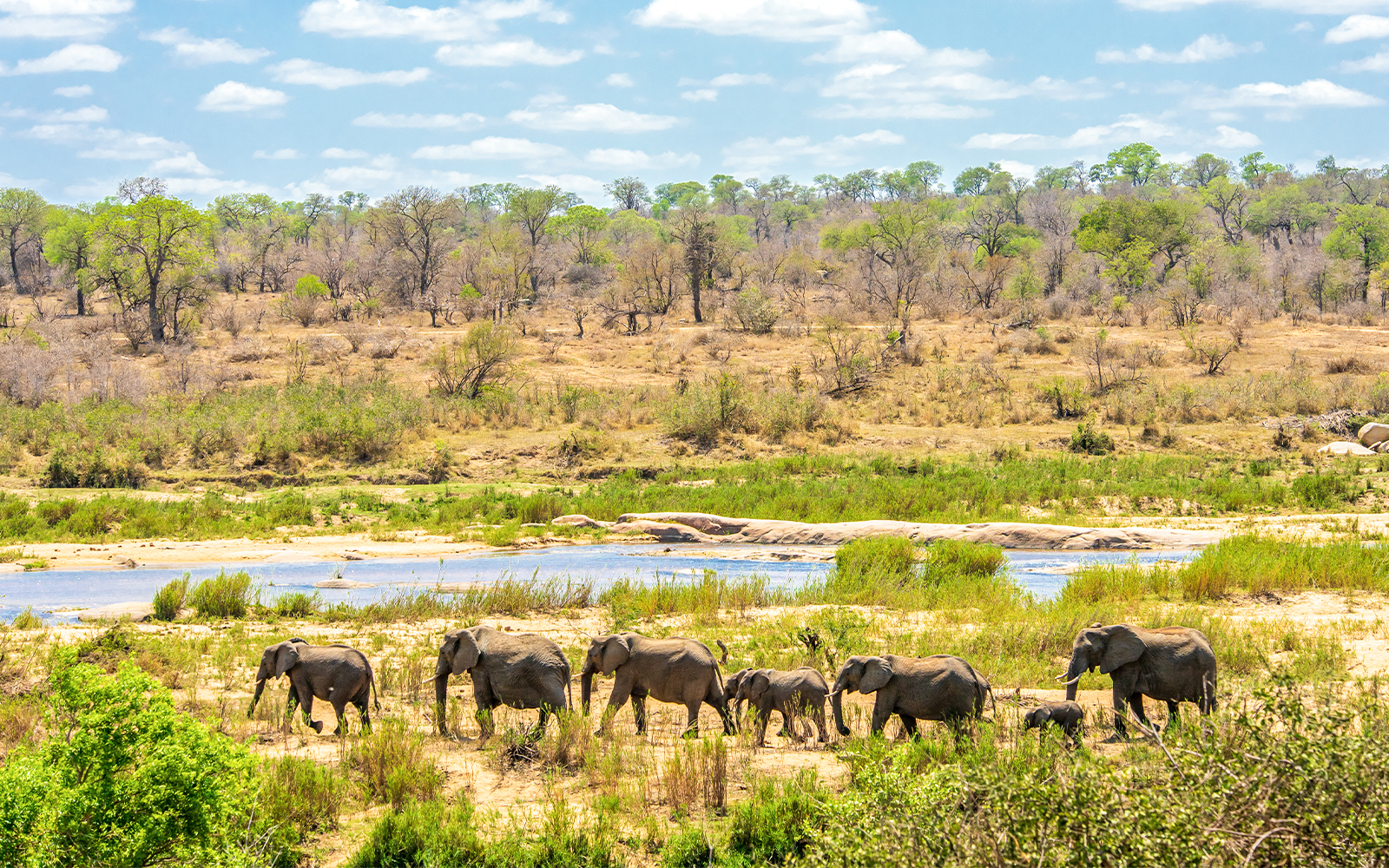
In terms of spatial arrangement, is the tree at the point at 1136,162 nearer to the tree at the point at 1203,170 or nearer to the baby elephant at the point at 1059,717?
the tree at the point at 1203,170

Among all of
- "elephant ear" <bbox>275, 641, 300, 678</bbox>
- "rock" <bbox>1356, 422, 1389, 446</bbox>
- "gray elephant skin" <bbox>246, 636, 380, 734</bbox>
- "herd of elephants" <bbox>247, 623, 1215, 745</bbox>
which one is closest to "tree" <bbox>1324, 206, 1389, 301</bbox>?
"rock" <bbox>1356, 422, 1389, 446</bbox>

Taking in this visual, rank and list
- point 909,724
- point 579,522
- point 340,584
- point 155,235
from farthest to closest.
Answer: point 155,235, point 579,522, point 340,584, point 909,724

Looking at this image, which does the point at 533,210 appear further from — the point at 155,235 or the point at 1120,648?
the point at 1120,648

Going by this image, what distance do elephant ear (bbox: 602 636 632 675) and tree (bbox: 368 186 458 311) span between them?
50.9m

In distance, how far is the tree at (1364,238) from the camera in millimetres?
56344

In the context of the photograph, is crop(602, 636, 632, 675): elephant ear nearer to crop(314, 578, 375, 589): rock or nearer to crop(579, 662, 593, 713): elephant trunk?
crop(579, 662, 593, 713): elephant trunk

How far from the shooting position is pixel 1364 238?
192 feet

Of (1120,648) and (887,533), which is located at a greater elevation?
(1120,648)

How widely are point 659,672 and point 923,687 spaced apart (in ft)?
6.71

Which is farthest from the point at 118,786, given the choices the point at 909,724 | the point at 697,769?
the point at 909,724

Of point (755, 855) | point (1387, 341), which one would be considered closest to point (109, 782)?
point (755, 855)

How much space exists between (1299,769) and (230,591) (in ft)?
41.7

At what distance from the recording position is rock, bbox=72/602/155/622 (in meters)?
12.9

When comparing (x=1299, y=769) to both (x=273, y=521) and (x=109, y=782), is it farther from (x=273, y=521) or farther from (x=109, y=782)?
(x=273, y=521)
